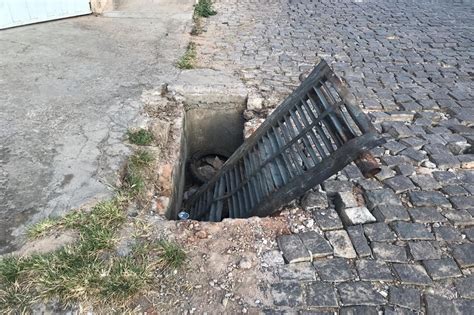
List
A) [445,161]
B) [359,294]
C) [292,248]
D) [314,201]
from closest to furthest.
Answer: [359,294] → [292,248] → [314,201] → [445,161]

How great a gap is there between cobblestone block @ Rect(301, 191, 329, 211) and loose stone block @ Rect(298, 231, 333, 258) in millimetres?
296

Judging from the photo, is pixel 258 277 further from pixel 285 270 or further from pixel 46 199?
pixel 46 199

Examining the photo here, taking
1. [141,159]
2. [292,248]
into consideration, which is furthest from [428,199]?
[141,159]

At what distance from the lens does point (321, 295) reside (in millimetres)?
2422

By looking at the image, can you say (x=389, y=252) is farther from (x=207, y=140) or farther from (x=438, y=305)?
(x=207, y=140)

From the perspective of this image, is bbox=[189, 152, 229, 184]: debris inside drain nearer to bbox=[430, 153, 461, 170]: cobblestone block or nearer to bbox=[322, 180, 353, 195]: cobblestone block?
bbox=[322, 180, 353, 195]: cobblestone block

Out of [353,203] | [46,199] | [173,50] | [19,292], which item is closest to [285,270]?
[353,203]

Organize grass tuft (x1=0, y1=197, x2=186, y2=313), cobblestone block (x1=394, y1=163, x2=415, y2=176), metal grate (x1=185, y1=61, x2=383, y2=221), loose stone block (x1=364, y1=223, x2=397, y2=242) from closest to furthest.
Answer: grass tuft (x1=0, y1=197, x2=186, y2=313) < metal grate (x1=185, y1=61, x2=383, y2=221) < loose stone block (x1=364, y1=223, x2=397, y2=242) < cobblestone block (x1=394, y1=163, x2=415, y2=176)

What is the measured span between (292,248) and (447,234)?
1.28 m

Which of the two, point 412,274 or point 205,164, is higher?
point 412,274

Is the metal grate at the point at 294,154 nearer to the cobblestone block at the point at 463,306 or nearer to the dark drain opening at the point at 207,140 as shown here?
the dark drain opening at the point at 207,140

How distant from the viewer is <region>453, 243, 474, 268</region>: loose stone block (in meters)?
2.69

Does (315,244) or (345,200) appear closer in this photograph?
(315,244)

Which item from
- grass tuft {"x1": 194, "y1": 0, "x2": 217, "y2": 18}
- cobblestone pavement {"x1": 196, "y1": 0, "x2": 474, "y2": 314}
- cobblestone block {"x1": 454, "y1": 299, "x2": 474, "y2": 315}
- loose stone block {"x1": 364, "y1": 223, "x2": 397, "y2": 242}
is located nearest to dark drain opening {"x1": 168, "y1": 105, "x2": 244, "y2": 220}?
cobblestone pavement {"x1": 196, "y1": 0, "x2": 474, "y2": 314}
